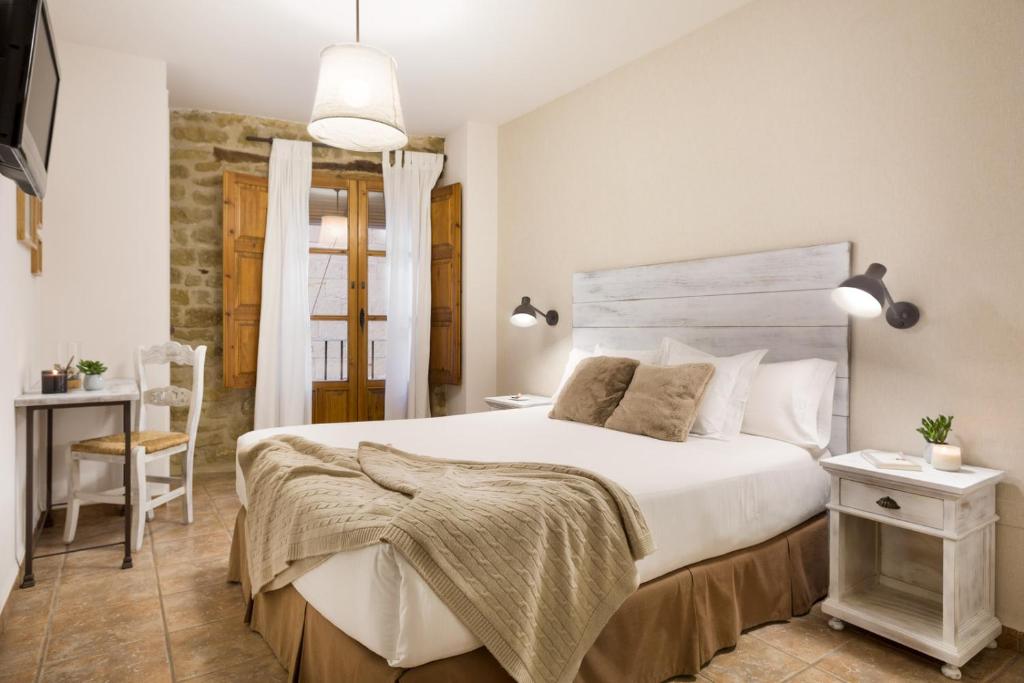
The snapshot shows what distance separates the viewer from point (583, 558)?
5.40 ft

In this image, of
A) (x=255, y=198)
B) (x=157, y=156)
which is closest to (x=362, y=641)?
(x=157, y=156)

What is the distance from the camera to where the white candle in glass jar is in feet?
7.09

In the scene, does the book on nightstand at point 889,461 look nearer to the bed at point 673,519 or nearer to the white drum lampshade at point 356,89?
the bed at point 673,519

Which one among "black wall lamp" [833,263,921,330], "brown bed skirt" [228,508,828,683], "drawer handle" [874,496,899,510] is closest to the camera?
"brown bed skirt" [228,508,828,683]

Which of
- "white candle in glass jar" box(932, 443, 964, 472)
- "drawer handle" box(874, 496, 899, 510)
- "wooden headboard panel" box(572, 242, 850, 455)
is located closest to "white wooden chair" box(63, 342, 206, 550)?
"wooden headboard panel" box(572, 242, 850, 455)

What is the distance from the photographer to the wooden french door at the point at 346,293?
497 cm

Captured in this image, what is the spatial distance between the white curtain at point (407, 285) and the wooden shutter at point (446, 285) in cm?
9

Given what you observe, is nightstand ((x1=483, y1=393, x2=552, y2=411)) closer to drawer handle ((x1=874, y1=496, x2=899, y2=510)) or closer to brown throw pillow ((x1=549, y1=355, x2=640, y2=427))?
brown throw pillow ((x1=549, y1=355, x2=640, y2=427))

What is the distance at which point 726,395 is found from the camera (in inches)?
108

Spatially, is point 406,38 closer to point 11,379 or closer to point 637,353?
point 637,353

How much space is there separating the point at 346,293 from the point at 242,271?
79cm

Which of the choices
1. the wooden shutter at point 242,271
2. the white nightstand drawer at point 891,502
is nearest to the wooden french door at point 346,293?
the wooden shutter at point 242,271

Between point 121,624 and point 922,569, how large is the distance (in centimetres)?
301

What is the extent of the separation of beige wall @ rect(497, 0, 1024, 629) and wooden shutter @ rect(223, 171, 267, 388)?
102 inches
